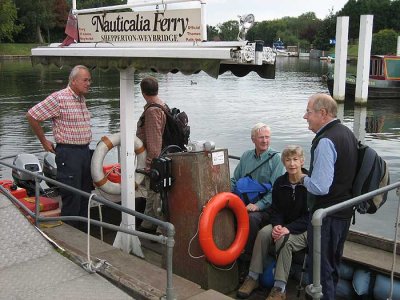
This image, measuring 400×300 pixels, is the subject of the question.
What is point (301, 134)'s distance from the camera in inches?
787

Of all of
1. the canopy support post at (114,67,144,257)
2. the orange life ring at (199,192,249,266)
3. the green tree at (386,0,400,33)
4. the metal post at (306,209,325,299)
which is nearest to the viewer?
the metal post at (306,209,325,299)

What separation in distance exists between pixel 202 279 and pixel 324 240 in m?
1.16

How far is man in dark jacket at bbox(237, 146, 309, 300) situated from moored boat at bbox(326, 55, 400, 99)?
91.8ft

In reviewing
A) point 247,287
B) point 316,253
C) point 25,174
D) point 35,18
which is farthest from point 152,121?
point 35,18

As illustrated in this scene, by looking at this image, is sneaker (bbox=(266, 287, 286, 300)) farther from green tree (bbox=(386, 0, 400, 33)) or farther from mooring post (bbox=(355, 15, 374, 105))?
green tree (bbox=(386, 0, 400, 33))

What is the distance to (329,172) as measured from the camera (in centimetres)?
361

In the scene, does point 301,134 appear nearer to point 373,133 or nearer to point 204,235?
point 373,133

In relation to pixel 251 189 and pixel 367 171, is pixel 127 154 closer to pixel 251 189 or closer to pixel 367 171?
pixel 251 189

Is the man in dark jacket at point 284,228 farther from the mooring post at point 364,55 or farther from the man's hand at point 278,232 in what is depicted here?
the mooring post at point 364,55

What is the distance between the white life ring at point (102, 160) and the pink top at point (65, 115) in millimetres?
229

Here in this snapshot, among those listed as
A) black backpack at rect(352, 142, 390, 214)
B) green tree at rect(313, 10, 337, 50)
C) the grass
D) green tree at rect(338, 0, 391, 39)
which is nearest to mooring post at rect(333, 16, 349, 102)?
black backpack at rect(352, 142, 390, 214)

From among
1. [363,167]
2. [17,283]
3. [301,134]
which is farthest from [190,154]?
[301,134]

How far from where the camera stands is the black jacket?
4.39 metres

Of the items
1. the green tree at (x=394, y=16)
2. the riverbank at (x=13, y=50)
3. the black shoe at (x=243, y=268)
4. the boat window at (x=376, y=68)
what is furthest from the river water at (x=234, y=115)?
the green tree at (x=394, y=16)
